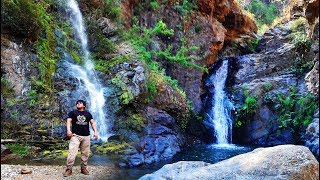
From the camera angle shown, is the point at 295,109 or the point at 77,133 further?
the point at 295,109

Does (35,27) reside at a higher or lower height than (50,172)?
higher

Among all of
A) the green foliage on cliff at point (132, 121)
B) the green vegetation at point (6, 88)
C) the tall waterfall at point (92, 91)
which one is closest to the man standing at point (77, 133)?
the tall waterfall at point (92, 91)

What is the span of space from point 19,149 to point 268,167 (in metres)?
7.04

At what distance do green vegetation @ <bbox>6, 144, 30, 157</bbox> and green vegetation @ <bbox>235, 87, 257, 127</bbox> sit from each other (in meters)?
10.8

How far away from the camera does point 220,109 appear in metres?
17.4

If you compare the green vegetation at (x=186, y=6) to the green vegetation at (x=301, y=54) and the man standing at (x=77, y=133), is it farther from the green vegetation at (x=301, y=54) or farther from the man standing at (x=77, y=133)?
the man standing at (x=77, y=133)

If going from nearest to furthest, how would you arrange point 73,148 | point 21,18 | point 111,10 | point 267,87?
point 73,148 → point 21,18 → point 111,10 → point 267,87

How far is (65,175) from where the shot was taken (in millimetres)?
6926

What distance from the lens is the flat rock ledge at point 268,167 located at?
523cm

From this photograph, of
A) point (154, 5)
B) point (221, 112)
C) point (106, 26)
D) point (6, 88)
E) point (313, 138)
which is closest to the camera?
point (6, 88)

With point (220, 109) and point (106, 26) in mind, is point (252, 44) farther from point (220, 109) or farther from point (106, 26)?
point (106, 26)

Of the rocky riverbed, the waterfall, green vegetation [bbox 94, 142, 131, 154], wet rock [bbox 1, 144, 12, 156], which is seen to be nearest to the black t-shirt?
the rocky riverbed

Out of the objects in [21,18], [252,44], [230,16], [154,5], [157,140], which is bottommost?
[157,140]

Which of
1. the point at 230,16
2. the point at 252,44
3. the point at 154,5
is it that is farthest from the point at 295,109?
the point at 230,16
